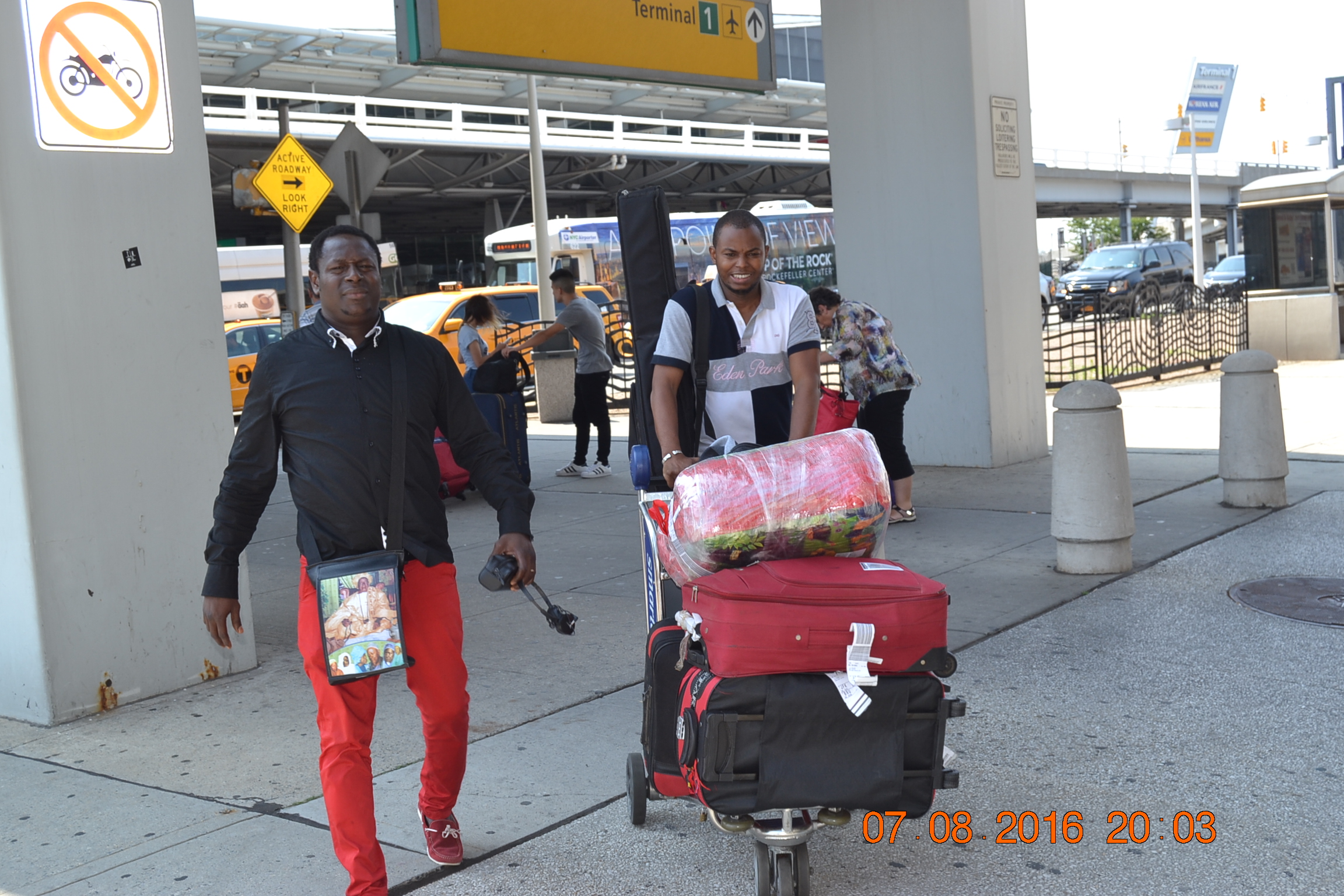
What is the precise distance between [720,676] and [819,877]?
3.07ft

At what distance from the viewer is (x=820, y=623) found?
2.89 meters

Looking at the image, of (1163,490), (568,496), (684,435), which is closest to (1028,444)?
(1163,490)

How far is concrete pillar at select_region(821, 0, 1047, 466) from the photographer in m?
10.5

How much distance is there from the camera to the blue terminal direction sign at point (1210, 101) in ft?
214

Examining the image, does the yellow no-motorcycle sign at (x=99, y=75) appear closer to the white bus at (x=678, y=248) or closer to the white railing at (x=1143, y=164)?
the white bus at (x=678, y=248)

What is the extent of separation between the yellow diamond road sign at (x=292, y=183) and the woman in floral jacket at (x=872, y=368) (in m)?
7.20

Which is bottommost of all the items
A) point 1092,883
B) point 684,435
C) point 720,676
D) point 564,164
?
point 1092,883

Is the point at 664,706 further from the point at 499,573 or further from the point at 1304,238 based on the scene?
the point at 1304,238

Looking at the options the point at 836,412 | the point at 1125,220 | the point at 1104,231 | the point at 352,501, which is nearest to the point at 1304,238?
the point at 836,412

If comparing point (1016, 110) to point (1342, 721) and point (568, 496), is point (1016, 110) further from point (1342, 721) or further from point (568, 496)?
point (1342, 721)

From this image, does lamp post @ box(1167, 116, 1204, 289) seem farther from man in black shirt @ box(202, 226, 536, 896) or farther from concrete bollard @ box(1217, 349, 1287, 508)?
man in black shirt @ box(202, 226, 536, 896)

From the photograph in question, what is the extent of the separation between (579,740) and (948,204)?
7.16 meters

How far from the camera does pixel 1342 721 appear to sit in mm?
4523
